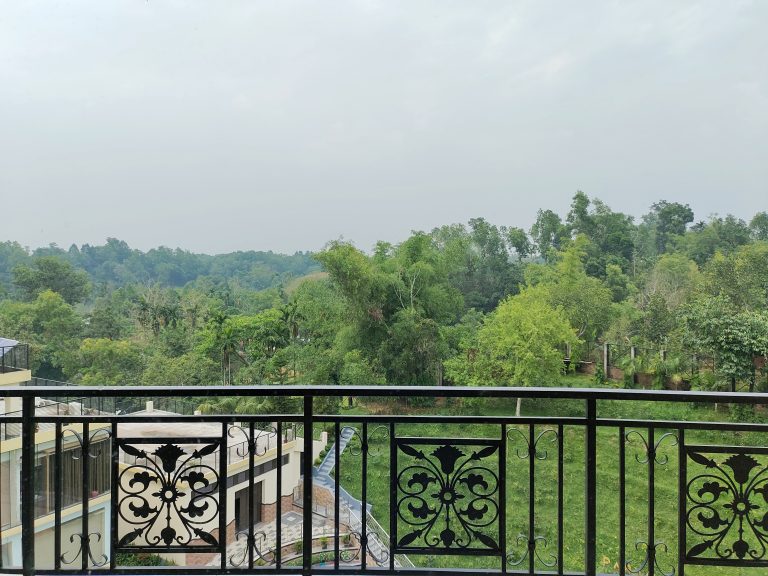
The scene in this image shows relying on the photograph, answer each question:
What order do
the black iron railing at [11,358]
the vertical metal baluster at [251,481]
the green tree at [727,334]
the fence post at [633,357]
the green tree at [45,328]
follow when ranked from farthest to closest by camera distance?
1. the fence post at [633,357]
2. the green tree at [727,334]
3. the green tree at [45,328]
4. the black iron railing at [11,358]
5. the vertical metal baluster at [251,481]

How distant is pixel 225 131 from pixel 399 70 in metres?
7.56

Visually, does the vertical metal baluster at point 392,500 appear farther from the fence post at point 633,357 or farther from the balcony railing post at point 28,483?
the fence post at point 633,357

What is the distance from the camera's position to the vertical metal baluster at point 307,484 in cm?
131

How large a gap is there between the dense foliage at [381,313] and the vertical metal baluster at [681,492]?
14.9 meters

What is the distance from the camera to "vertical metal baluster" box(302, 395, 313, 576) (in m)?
1.31

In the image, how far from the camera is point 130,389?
126 cm

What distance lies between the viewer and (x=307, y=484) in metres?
1.32

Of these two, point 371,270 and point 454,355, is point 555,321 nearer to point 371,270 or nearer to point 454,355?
point 454,355

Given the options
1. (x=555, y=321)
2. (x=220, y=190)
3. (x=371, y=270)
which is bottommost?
(x=555, y=321)

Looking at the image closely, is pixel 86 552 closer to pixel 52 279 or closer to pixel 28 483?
pixel 28 483

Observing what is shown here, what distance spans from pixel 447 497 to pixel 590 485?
344 millimetres

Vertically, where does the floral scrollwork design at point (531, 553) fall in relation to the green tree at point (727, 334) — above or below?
above

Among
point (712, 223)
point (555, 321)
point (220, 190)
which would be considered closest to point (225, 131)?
point (220, 190)

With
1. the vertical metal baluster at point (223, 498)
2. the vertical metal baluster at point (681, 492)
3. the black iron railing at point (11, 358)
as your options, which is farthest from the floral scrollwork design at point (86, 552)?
the black iron railing at point (11, 358)
